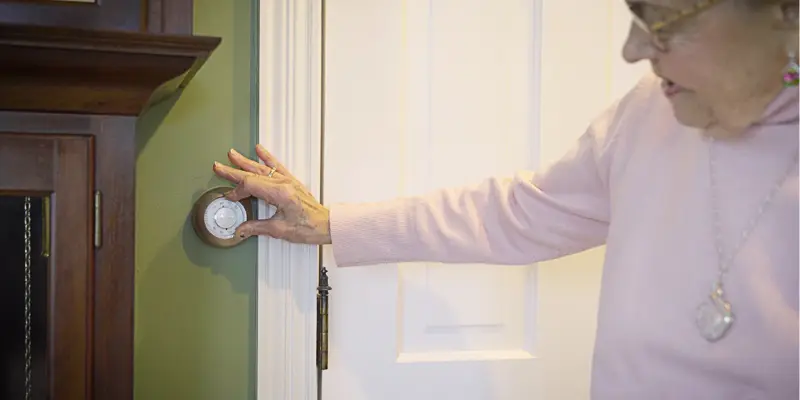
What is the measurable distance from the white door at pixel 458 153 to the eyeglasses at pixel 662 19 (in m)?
0.48

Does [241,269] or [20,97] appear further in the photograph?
[241,269]

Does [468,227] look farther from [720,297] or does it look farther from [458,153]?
[720,297]

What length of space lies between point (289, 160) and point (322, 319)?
0.26 metres

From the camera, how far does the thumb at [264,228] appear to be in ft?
3.80

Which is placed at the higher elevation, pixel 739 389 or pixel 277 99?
pixel 277 99

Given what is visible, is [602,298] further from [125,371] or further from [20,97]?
[20,97]

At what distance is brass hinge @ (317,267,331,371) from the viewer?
48.6 inches

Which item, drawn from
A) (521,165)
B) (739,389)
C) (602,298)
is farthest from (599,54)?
(739,389)

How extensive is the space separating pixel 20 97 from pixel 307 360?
1.94ft

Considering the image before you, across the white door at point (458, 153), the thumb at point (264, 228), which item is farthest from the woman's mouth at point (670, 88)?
the thumb at point (264, 228)

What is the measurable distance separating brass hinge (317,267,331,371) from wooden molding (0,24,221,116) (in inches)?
17.5

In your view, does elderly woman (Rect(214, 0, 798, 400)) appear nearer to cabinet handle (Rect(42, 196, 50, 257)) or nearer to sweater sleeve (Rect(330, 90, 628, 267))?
sweater sleeve (Rect(330, 90, 628, 267))

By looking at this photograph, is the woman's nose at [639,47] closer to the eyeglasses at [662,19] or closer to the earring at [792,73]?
the eyeglasses at [662,19]

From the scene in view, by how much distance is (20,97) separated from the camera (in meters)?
0.85
